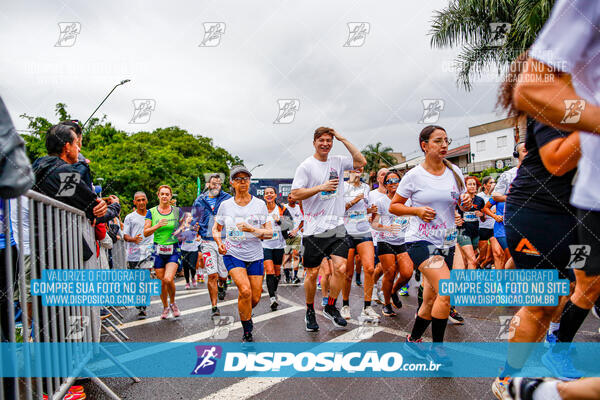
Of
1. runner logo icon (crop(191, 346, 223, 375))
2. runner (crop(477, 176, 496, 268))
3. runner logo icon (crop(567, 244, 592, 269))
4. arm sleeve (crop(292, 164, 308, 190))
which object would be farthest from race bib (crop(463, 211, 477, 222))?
runner logo icon (crop(567, 244, 592, 269))

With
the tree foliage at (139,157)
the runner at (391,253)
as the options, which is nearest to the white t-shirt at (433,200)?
the runner at (391,253)

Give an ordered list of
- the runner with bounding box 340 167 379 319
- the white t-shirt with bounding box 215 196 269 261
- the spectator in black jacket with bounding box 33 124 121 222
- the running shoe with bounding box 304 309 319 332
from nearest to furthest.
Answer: the spectator in black jacket with bounding box 33 124 121 222 < the white t-shirt with bounding box 215 196 269 261 < the running shoe with bounding box 304 309 319 332 < the runner with bounding box 340 167 379 319

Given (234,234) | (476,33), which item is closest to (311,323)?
(234,234)

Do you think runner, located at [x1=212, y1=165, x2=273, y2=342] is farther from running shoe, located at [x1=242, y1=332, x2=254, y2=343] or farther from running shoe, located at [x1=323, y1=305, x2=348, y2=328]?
running shoe, located at [x1=323, y1=305, x2=348, y2=328]

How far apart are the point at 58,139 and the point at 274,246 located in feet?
16.9

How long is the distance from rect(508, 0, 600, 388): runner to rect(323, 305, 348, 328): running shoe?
142 inches

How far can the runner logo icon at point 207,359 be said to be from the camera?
3.86 meters

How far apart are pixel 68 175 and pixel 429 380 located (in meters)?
3.38

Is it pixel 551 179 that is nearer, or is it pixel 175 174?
pixel 551 179

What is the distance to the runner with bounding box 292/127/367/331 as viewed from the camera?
5434 millimetres

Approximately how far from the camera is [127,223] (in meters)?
8.23

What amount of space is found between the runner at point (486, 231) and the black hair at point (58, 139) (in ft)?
22.9

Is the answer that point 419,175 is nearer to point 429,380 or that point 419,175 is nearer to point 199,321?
point 429,380

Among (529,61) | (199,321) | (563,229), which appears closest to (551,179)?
(563,229)
